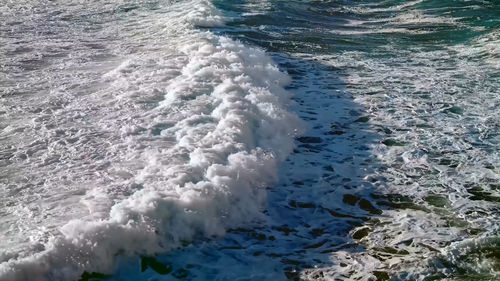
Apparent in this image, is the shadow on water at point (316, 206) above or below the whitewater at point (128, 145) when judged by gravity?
below

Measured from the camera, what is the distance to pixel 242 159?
589 centimetres

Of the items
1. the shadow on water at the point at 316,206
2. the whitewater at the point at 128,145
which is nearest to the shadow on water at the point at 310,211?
the shadow on water at the point at 316,206

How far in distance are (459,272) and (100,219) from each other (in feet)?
8.69

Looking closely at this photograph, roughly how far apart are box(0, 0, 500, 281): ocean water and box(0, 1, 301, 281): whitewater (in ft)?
0.07

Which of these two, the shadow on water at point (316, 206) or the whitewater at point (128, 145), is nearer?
the shadow on water at point (316, 206)

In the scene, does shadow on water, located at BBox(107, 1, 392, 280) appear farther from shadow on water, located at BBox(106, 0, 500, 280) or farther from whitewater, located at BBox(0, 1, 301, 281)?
whitewater, located at BBox(0, 1, 301, 281)

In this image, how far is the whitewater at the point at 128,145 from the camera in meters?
4.43

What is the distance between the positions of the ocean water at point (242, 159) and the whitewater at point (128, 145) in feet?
0.07

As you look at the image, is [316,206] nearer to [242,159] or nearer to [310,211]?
[310,211]

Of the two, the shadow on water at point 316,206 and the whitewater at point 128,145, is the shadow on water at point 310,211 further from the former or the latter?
the whitewater at point 128,145

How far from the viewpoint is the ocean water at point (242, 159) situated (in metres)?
4.37

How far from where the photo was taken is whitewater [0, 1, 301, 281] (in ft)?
14.5

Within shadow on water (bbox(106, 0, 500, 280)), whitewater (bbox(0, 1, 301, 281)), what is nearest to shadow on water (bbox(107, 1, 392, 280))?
shadow on water (bbox(106, 0, 500, 280))

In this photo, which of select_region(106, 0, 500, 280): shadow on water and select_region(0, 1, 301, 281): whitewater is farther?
select_region(0, 1, 301, 281): whitewater
